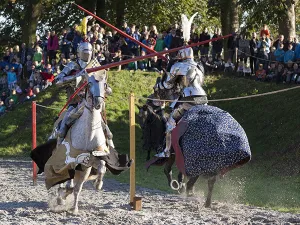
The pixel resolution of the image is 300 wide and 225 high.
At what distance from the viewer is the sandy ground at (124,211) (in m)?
10.4

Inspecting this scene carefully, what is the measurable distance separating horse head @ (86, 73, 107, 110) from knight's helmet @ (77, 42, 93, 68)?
84cm

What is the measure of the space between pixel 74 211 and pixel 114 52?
15311 mm

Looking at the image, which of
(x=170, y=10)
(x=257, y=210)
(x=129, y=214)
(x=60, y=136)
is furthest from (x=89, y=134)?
(x=170, y=10)

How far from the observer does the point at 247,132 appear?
2242 centimetres

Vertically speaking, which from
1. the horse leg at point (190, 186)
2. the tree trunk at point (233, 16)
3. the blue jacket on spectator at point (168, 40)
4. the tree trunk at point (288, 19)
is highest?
the tree trunk at point (233, 16)

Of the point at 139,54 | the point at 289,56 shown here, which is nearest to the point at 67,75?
the point at 289,56

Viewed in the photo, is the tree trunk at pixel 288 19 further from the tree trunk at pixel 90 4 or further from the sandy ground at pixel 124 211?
the sandy ground at pixel 124 211

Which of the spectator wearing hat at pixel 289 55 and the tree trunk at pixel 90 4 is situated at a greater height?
the tree trunk at pixel 90 4

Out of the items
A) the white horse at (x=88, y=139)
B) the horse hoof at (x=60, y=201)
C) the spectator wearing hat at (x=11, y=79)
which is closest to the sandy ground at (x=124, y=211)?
the horse hoof at (x=60, y=201)

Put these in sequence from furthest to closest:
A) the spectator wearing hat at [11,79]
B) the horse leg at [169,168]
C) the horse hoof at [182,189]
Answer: the spectator wearing hat at [11,79] → the horse leg at [169,168] → the horse hoof at [182,189]

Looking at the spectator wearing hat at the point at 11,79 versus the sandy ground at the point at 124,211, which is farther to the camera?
the spectator wearing hat at the point at 11,79

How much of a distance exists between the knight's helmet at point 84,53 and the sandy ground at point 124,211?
205 centimetres

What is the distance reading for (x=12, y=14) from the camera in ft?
130

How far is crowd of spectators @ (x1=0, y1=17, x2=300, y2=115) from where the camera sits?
22.8 m
